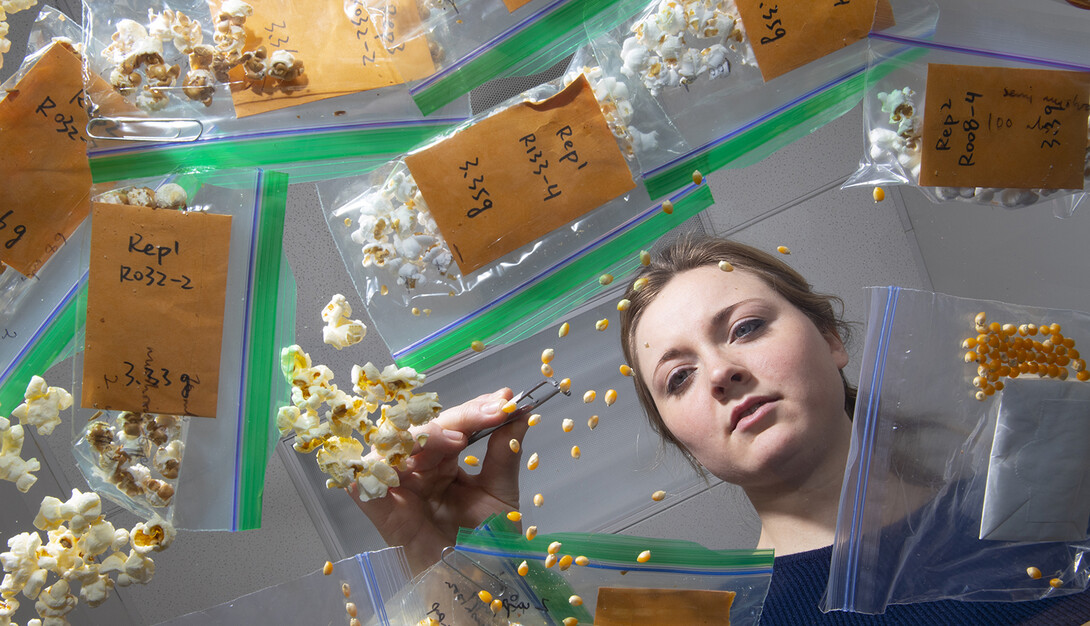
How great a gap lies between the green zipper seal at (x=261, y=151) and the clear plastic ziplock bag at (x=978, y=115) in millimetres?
521

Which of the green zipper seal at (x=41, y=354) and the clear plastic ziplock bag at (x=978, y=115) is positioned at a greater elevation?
the green zipper seal at (x=41, y=354)

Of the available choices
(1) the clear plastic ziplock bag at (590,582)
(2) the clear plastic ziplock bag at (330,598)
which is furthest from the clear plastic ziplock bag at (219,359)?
(1) the clear plastic ziplock bag at (590,582)

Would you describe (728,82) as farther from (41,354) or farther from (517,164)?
(41,354)

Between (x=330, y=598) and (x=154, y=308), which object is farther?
(x=330, y=598)

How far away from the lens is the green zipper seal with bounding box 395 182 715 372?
85 cm

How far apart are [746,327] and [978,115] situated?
357mm

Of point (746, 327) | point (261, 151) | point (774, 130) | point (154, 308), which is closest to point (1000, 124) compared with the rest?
point (774, 130)

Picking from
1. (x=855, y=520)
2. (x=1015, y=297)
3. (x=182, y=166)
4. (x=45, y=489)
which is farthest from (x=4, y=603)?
(x=1015, y=297)

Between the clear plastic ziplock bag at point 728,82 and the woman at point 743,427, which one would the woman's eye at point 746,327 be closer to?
the woman at point 743,427

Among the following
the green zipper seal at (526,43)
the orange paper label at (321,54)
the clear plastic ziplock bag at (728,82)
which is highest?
the orange paper label at (321,54)

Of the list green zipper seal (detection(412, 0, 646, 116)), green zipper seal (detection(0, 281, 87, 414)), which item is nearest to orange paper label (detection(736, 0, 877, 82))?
green zipper seal (detection(412, 0, 646, 116))

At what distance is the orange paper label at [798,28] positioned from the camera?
2.59ft

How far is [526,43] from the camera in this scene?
835mm

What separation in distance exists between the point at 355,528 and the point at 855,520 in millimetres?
734
